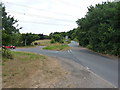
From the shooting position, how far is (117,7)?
14266 millimetres

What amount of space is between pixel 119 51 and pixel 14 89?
13.3 metres

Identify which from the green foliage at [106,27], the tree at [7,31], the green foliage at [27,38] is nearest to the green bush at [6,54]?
the tree at [7,31]

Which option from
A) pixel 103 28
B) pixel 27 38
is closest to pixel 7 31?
pixel 103 28

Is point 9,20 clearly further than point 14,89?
Yes

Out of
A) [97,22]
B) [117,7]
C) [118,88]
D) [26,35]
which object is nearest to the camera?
[118,88]

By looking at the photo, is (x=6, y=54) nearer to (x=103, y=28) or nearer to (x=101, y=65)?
(x=101, y=65)

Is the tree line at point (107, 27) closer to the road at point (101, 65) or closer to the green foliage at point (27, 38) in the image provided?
the road at point (101, 65)

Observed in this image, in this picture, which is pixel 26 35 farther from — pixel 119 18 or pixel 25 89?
pixel 25 89

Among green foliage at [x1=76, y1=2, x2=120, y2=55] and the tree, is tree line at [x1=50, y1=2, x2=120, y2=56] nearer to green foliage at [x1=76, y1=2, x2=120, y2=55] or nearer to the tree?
green foliage at [x1=76, y1=2, x2=120, y2=55]

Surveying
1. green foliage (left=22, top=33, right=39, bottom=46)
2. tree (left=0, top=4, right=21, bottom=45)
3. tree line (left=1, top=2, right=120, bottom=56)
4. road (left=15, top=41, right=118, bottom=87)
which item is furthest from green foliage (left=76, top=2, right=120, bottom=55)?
green foliage (left=22, top=33, right=39, bottom=46)

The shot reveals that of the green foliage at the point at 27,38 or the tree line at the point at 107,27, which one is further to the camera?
the green foliage at the point at 27,38

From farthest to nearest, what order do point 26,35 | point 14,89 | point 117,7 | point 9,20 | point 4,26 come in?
point 26,35 < point 117,7 < point 9,20 < point 4,26 < point 14,89

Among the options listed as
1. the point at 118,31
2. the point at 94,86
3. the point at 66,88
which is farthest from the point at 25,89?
the point at 118,31

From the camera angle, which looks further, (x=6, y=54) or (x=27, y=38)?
(x=27, y=38)
